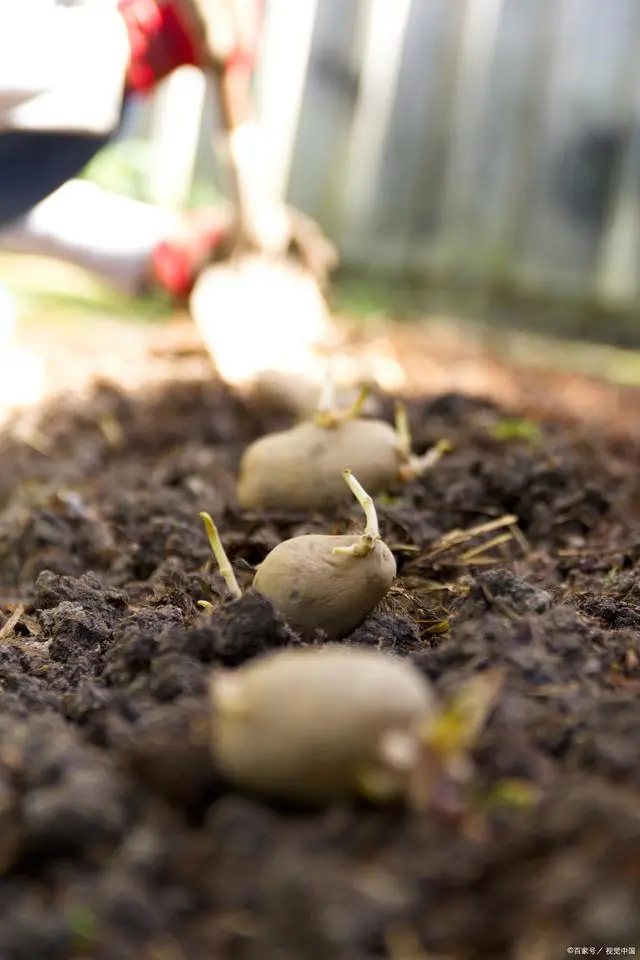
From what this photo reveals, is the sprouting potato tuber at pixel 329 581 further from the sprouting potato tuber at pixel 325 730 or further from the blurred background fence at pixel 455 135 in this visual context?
the blurred background fence at pixel 455 135

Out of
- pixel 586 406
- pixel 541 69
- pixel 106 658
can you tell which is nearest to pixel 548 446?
pixel 586 406

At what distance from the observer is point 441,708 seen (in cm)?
102

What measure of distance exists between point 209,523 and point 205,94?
541cm

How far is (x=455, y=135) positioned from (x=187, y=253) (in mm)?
2002

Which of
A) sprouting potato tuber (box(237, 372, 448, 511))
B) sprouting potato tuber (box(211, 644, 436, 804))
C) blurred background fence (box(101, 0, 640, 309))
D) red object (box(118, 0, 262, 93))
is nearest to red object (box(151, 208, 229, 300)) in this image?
red object (box(118, 0, 262, 93))

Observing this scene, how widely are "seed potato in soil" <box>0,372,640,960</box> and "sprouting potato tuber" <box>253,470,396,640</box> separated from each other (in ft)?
0.18

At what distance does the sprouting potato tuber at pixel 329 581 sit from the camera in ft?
4.76

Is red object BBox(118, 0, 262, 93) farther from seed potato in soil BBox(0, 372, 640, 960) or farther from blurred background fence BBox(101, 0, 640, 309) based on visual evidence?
seed potato in soil BBox(0, 372, 640, 960)

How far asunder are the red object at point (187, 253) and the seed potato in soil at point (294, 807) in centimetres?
241

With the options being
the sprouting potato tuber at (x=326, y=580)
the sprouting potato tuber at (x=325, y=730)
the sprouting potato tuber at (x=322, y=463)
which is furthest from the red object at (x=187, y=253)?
the sprouting potato tuber at (x=325, y=730)

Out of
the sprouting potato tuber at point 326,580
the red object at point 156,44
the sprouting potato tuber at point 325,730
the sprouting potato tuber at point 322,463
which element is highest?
the sprouting potato tuber at point 325,730

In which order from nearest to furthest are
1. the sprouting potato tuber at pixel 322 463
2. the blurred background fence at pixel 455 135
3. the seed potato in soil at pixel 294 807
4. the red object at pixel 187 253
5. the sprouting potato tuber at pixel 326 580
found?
the seed potato in soil at pixel 294 807
the sprouting potato tuber at pixel 326 580
the sprouting potato tuber at pixel 322 463
the red object at pixel 187 253
the blurred background fence at pixel 455 135

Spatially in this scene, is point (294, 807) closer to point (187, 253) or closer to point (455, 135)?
point (187, 253)

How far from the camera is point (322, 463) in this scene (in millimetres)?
1994
